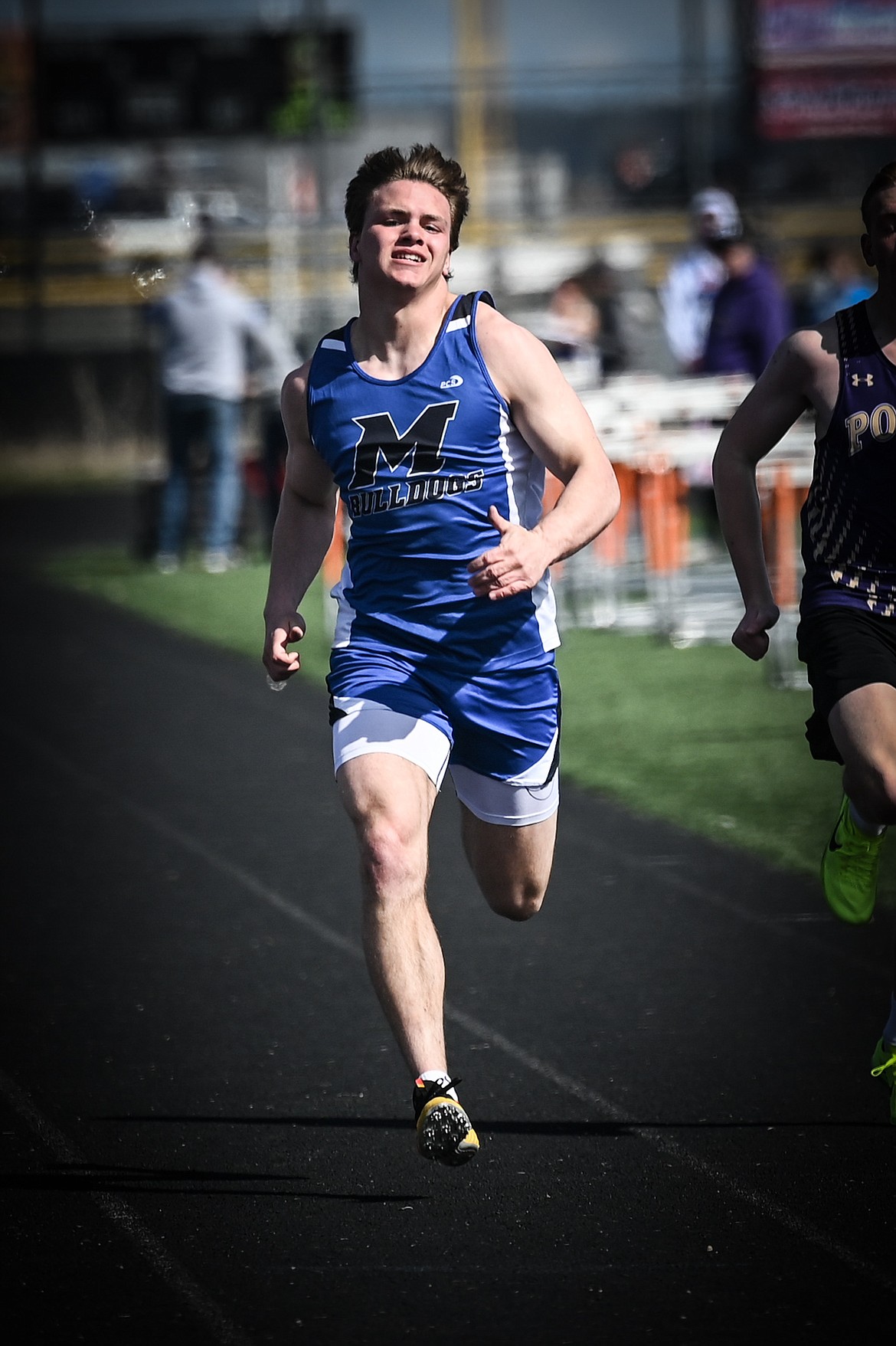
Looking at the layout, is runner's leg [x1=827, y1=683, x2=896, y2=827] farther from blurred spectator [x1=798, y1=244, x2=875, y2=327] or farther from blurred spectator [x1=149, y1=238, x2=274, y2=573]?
blurred spectator [x1=798, y1=244, x2=875, y2=327]

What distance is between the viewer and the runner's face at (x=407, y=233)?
446 centimetres

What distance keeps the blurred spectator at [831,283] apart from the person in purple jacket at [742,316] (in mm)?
7029

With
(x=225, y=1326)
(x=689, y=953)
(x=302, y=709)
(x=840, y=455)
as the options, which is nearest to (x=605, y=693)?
(x=302, y=709)

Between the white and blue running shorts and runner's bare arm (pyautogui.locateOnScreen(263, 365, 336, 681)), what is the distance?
13 cm

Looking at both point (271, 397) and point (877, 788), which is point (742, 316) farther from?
point (877, 788)

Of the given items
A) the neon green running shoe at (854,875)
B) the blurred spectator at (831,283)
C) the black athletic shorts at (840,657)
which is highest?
the black athletic shorts at (840,657)

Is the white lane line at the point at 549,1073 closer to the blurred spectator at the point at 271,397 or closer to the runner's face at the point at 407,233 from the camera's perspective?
the runner's face at the point at 407,233

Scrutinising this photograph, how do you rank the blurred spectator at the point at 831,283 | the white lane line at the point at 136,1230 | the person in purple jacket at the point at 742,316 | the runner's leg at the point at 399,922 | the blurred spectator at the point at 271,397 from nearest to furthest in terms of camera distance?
1. the white lane line at the point at 136,1230
2. the runner's leg at the point at 399,922
3. the person in purple jacket at the point at 742,316
4. the blurred spectator at the point at 271,397
5. the blurred spectator at the point at 831,283

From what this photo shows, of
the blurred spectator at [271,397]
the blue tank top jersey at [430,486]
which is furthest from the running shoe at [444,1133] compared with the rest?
the blurred spectator at [271,397]

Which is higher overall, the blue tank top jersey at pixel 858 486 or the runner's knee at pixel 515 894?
the blue tank top jersey at pixel 858 486

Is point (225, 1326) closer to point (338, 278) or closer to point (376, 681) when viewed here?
point (376, 681)

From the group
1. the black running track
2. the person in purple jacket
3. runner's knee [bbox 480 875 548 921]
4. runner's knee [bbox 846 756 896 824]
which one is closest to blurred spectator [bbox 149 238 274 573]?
the person in purple jacket

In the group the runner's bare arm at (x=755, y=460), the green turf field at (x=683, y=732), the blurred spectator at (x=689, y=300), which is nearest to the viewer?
the runner's bare arm at (x=755, y=460)

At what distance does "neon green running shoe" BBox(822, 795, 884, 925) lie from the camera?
15.5ft
